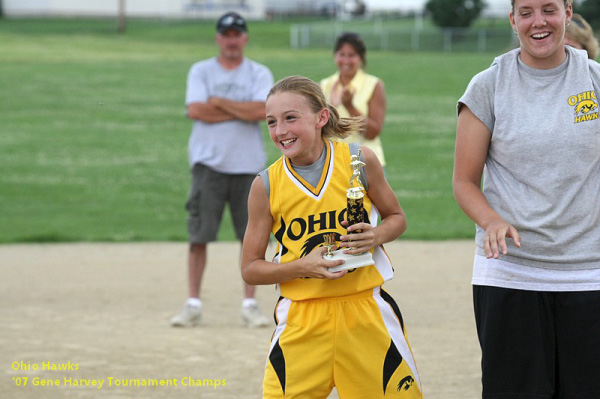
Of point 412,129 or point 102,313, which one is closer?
point 102,313

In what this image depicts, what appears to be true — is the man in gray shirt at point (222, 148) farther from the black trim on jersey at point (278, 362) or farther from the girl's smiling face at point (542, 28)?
the girl's smiling face at point (542, 28)

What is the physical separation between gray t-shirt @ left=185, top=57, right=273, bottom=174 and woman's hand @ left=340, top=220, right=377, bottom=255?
3.50 meters

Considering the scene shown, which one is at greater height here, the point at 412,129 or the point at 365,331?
the point at 365,331

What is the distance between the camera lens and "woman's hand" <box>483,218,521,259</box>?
3.16 metres

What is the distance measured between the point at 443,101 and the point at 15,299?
68.9ft

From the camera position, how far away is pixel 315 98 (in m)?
3.71

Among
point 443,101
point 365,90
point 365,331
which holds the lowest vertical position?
point 443,101

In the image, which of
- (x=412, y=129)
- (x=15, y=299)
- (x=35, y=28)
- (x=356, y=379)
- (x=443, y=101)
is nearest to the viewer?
(x=356, y=379)

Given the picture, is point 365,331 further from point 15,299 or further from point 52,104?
point 52,104

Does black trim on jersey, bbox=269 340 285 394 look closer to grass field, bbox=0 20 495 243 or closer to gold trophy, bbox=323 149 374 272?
gold trophy, bbox=323 149 374 272

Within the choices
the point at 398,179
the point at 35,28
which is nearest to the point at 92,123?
the point at 398,179

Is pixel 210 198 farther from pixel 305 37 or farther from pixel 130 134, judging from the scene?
pixel 305 37

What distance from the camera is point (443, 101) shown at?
2739 centimetres

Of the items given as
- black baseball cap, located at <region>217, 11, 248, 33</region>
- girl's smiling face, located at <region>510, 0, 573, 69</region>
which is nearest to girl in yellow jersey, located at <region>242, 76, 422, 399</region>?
girl's smiling face, located at <region>510, 0, 573, 69</region>
